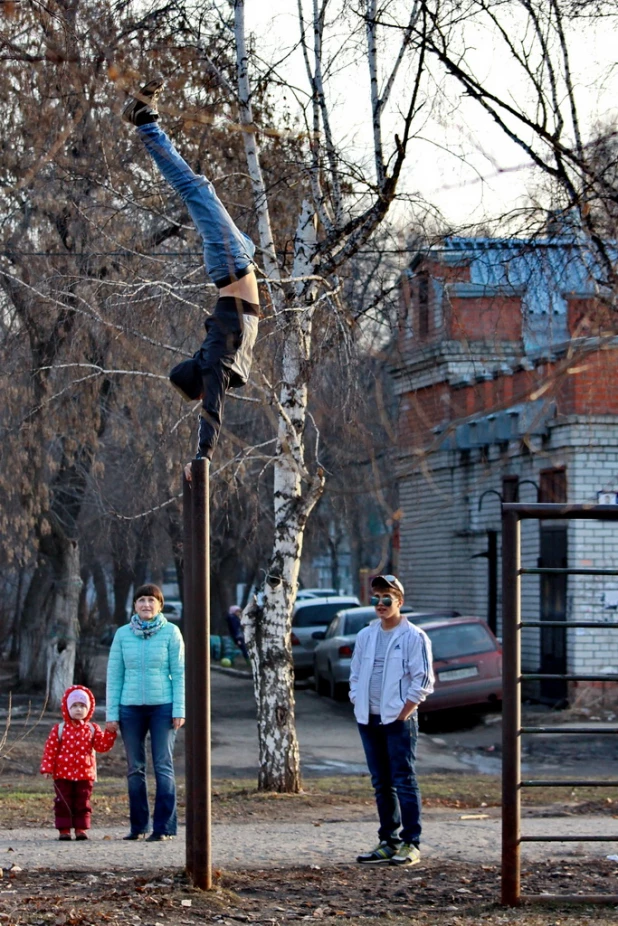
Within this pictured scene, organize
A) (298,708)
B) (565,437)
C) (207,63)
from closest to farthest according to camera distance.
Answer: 1. (207,63)
2. (565,437)
3. (298,708)

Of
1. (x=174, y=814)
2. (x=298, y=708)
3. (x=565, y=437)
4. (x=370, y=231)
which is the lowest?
(x=298, y=708)

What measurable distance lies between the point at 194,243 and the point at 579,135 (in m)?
5.79

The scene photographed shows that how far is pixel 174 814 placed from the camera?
8.60 metres

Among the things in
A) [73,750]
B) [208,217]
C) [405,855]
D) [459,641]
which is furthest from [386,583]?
[459,641]

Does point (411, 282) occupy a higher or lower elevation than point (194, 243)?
lower

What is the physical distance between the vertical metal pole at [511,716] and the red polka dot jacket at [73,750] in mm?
3547

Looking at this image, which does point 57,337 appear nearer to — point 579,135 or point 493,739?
point 579,135

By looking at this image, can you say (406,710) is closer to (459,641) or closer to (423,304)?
(423,304)

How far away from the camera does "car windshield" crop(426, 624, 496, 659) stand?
61.2 feet

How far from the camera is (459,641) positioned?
18891mm

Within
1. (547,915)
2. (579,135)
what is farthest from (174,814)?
(579,135)

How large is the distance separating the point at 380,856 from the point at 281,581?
14.4 feet

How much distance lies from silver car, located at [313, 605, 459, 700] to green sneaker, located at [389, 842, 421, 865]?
1296cm

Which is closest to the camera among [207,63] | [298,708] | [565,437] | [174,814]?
[174,814]
